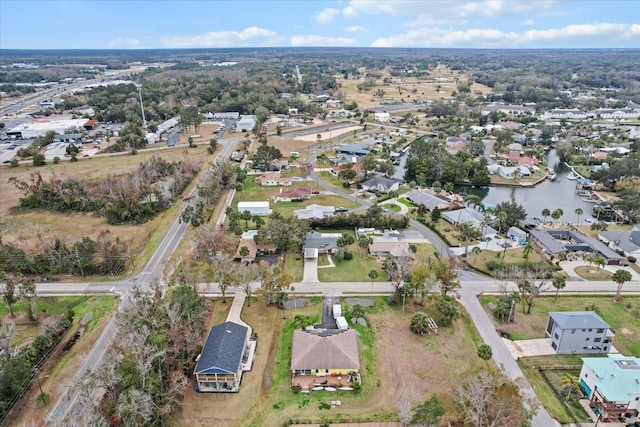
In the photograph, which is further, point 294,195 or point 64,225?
point 294,195

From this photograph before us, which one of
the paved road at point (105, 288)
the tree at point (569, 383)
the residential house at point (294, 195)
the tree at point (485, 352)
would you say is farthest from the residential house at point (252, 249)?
the tree at point (569, 383)

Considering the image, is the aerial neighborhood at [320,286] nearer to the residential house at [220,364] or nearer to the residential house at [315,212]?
the residential house at [220,364]

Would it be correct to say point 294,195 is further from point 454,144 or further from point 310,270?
point 454,144

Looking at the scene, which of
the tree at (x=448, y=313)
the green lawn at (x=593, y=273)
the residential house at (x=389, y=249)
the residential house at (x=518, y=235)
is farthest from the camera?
the residential house at (x=518, y=235)

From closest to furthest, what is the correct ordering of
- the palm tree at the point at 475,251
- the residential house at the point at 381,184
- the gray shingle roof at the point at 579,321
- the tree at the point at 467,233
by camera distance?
the gray shingle roof at the point at 579,321 → the palm tree at the point at 475,251 → the tree at the point at 467,233 → the residential house at the point at 381,184

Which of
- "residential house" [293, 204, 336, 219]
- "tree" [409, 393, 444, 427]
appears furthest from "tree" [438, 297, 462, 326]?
"residential house" [293, 204, 336, 219]

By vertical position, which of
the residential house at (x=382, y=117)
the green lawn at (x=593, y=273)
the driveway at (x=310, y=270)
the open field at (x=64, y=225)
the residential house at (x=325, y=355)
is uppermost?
the residential house at (x=382, y=117)

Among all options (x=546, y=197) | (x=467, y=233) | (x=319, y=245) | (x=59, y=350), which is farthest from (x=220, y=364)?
(x=546, y=197)
